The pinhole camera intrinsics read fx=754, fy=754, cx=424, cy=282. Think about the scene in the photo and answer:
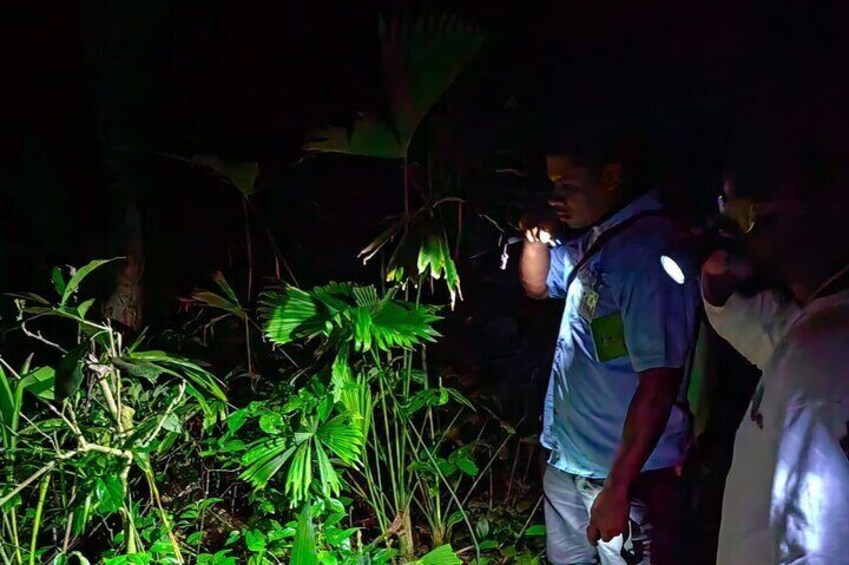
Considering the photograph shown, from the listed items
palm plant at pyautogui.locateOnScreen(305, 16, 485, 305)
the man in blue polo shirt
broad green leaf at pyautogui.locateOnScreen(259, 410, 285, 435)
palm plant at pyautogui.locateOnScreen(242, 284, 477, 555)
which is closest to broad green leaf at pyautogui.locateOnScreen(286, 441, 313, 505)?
palm plant at pyautogui.locateOnScreen(242, 284, 477, 555)

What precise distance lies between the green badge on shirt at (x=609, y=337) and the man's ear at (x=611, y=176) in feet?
0.84

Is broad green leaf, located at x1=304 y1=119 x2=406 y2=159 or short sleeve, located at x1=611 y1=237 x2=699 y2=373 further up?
broad green leaf, located at x1=304 y1=119 x2=406 y2=159

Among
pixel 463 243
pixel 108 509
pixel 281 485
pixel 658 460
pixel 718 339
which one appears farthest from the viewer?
pixel 281 485

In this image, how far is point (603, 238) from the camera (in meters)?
1.54

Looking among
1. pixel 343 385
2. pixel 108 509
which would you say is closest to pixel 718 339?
pixel 343 385

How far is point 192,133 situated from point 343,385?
1.03m

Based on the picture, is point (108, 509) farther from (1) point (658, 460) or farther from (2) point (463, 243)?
(1) point (658, 460)

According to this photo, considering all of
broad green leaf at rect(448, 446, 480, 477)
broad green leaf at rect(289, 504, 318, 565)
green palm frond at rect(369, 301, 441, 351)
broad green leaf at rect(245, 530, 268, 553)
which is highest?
green palm frond at rect(369, 301, 441, 351)

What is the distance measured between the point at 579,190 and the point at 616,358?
354 millimetres

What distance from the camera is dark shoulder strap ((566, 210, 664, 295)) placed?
1.47 m

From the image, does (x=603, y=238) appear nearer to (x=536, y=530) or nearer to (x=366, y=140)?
(x=366, y=140)

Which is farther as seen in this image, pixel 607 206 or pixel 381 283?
pixel 381 283

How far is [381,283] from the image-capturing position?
7.36 ft

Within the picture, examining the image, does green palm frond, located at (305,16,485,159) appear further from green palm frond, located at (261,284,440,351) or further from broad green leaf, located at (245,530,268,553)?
broad green leaf, located at (245,530,268,553)
